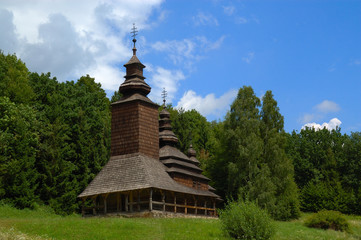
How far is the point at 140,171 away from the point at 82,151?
575 inches

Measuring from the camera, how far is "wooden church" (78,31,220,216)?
1527 inches

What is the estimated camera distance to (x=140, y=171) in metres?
39.2

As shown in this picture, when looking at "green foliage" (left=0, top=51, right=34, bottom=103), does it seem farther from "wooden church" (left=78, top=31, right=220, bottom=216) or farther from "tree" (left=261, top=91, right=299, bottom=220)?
"tree" (left=261, top=91, right=299, bottom=220)

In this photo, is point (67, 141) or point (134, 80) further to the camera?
point (67, 141)

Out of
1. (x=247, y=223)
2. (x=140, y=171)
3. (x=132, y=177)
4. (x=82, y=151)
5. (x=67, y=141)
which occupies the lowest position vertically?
(x=247, y=223)

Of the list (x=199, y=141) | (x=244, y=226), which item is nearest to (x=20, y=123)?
(x=244, y=226)

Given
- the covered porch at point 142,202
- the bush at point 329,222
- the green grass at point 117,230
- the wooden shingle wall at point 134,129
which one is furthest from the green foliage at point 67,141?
the bush at point 329,222

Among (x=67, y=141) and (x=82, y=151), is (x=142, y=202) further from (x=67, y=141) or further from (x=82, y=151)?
(x=67, y=141)

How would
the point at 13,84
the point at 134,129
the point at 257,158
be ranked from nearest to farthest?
the point at 134,129 < the point at 13,84 < the point at 257,158

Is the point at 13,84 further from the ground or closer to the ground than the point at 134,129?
further from the ground

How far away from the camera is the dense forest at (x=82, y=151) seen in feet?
147

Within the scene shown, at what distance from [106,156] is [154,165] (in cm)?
1339

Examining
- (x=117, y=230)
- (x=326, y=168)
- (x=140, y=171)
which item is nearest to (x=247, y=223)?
(x=117, y=230)

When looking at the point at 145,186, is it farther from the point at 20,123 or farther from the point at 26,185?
the point at 20,123
